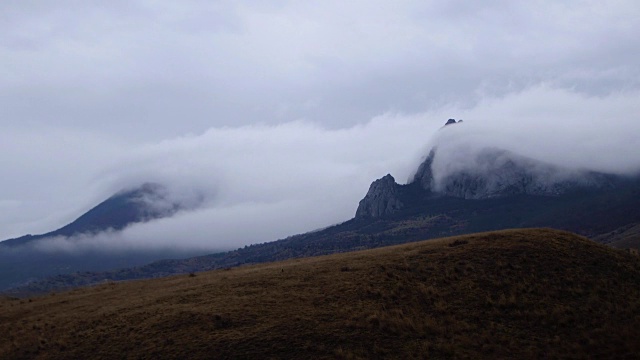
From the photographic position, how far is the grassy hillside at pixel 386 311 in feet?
99.2

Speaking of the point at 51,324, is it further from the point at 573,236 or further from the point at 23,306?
the point at 573,236

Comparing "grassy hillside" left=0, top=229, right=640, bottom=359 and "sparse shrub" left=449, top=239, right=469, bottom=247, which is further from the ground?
"sparse shrub" left=449, top=239, right=469, bottom=247

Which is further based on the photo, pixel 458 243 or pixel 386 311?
pixel 458 243

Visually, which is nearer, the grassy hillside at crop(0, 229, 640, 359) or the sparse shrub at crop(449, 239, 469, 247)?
the grassy hillside at crop(0, 229, 640, 359)

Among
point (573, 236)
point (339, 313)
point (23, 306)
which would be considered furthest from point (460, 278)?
point (23, 306)

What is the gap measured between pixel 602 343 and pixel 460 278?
11.0 m

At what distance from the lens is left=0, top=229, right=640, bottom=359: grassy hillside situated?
99.2ft

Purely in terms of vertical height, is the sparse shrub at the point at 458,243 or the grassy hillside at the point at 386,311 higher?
the sparse shrub at the point at 458,243

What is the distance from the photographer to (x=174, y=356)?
1196 inches

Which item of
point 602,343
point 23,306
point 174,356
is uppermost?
point 23,306

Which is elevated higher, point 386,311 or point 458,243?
point 458,243

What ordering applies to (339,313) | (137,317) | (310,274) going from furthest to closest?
1. (310,274)
2. (137,317)
3. (339,313)

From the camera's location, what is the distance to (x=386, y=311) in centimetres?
3397

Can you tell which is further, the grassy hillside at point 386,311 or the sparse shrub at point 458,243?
the sparse shrub at point 458,243
